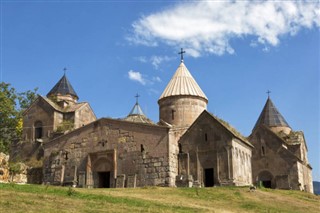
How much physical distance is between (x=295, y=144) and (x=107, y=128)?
13.9 m

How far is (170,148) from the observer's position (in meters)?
22.7

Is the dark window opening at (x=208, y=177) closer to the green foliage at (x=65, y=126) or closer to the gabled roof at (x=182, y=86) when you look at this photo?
the gabled roof at (x=182, y=86)

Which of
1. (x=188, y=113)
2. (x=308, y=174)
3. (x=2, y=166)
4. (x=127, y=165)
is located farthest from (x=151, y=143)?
(x=308, y=174)

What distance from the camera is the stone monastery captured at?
22719mm

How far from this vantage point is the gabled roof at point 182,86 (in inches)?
1116

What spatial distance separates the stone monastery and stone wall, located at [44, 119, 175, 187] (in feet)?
0.17

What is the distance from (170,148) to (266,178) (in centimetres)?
980

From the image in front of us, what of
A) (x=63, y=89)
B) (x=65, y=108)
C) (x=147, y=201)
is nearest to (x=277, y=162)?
(x=65, y=108)

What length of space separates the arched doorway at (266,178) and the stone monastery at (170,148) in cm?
7

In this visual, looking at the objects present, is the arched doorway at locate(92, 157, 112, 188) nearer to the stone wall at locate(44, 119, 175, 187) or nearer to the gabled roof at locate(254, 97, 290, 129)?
the stone wall at locate(44, 119, 175, 187)

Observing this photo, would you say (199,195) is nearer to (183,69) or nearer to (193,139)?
(193,139)

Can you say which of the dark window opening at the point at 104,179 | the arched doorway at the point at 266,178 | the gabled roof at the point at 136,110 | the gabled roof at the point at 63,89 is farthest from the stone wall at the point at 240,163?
the gabled roof at the point at 63,89

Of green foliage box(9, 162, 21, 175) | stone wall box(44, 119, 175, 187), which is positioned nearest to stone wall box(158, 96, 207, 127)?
stone wall box(44, 119, 175, 187)

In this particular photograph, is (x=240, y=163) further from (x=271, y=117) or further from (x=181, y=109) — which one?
(x=271, y=117)
